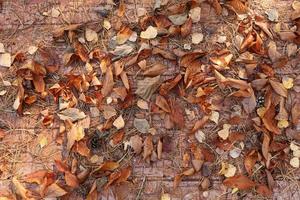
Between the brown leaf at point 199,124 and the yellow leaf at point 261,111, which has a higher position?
the yellow leaf at point 261,111

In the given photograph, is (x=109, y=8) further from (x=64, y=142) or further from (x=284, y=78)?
(x=284, y=78)

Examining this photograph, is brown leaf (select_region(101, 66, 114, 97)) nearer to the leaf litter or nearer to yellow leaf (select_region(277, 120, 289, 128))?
the leaf litter

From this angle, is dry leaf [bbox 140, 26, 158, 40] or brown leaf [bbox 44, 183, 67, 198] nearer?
brown leaf [bbox 44, 183, 67, 198]

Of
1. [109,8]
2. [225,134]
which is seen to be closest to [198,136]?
[225,134]

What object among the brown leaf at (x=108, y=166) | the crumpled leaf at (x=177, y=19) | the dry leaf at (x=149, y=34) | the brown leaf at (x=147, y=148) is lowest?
the brown leaf at (x=108, y=166)

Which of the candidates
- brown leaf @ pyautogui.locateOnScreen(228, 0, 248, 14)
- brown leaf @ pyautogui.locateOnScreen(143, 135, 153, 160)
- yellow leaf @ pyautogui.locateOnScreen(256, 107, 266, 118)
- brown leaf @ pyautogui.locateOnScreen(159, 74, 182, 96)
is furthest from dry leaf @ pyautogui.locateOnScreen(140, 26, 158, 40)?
yellow leaf @ pyautogui.locateOnScreen(256, 107, 266, 118)

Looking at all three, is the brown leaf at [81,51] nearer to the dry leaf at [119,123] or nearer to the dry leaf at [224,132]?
the dry leaf at [119,123]

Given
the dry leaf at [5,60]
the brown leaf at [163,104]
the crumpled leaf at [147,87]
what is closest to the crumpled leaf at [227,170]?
the brown leaf at [163,104]

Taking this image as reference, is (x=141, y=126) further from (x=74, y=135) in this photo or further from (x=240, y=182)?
(x=240, y=182)

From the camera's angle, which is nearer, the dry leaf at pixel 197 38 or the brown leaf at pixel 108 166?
the brown leaf at pixel 108 166
